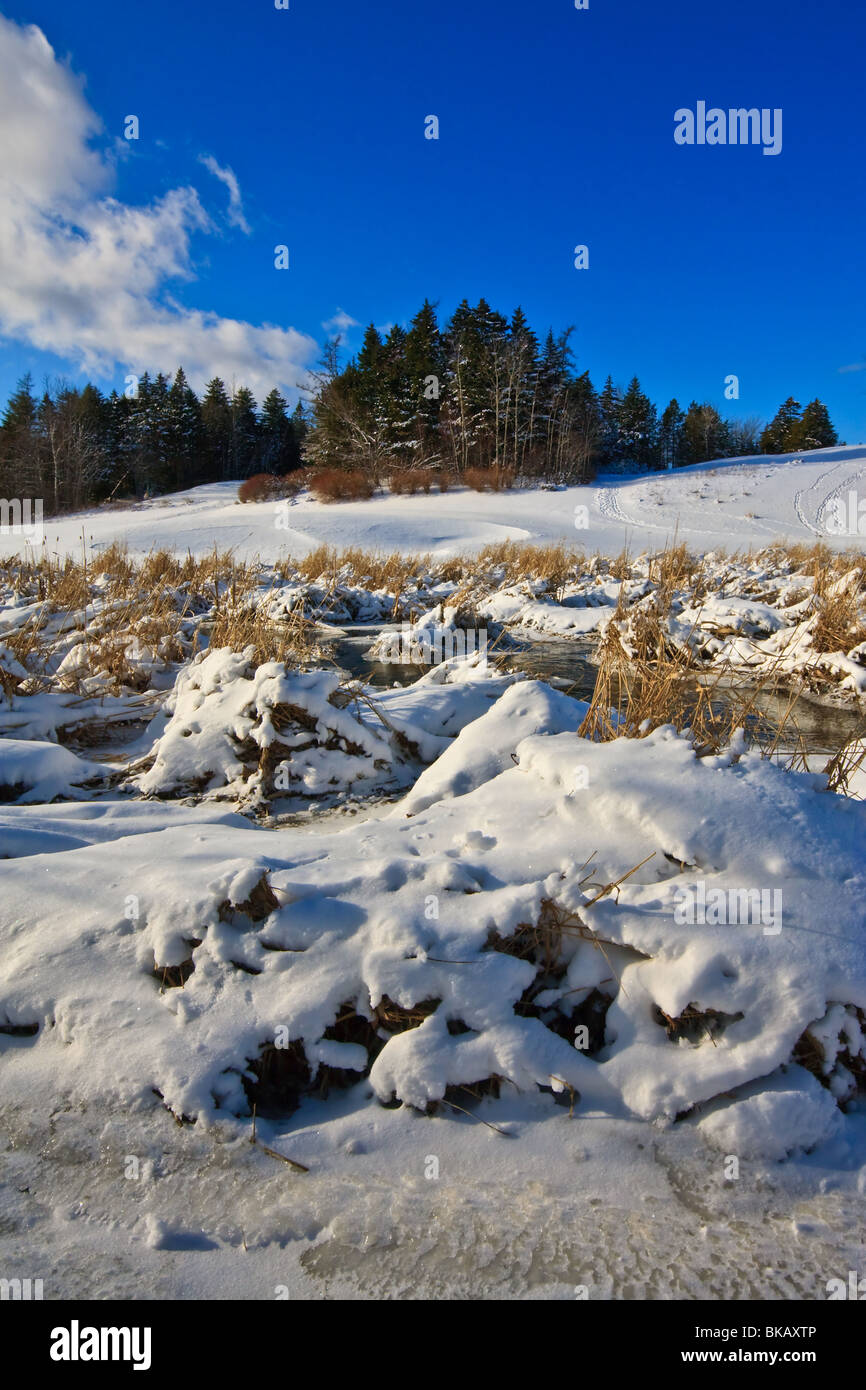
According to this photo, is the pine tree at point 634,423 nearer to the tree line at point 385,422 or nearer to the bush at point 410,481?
the tree line at point 385,422

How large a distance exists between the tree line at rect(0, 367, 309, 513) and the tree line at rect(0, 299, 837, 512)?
0.32 ft

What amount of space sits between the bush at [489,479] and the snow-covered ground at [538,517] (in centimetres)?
81

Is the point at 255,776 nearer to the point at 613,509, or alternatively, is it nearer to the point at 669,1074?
the point at 669,1074

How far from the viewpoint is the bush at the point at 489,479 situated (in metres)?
31.8

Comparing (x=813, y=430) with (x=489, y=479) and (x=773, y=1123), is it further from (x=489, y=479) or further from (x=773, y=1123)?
(x=773, y=1123)

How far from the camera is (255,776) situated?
12.6 feet

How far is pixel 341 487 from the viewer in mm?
30875

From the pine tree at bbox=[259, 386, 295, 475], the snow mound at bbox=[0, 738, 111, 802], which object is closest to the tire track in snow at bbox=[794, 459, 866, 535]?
the snow mound at bbox=[0, 738, 111, 802]

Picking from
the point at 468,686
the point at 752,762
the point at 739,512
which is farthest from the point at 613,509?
the point at 752,762

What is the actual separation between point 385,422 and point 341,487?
7.05m

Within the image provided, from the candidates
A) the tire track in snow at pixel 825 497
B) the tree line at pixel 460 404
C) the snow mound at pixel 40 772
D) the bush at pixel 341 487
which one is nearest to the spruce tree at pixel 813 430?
the tire track in snow at pixel 825 497

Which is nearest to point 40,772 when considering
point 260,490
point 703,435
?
point 260,490

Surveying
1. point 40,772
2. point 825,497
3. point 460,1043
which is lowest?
point 460,1043
